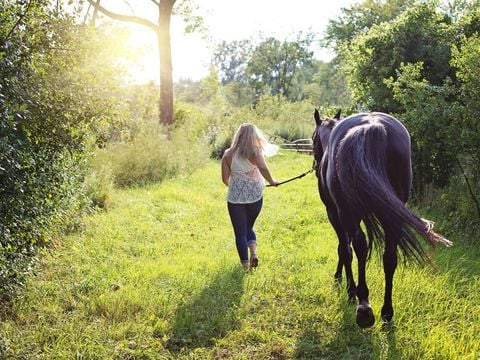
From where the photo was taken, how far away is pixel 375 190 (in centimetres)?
300

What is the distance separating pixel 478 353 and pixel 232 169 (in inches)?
125

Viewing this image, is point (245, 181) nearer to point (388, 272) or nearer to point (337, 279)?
point (337, 279)

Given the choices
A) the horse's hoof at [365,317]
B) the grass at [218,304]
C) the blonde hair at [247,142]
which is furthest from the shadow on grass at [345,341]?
the blonde hair at [247,142]

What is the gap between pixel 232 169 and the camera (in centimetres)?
525

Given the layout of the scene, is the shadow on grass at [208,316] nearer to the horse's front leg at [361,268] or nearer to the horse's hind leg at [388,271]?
the horse's front leg at [361,268]

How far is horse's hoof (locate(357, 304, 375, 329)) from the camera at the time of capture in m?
3.29

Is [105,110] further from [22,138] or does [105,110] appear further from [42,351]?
[42,351]

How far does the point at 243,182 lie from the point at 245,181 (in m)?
0.03

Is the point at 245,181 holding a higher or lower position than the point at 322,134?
lower

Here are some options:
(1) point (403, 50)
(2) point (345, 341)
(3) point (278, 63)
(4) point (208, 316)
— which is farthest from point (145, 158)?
(3) point (278, 63)

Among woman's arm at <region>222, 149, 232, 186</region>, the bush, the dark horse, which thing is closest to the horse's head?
the dark horse

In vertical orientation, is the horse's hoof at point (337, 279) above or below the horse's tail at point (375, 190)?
below

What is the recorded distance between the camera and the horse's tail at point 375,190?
2.89 metres

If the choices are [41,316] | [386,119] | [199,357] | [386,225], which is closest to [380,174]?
→ [386,225]
